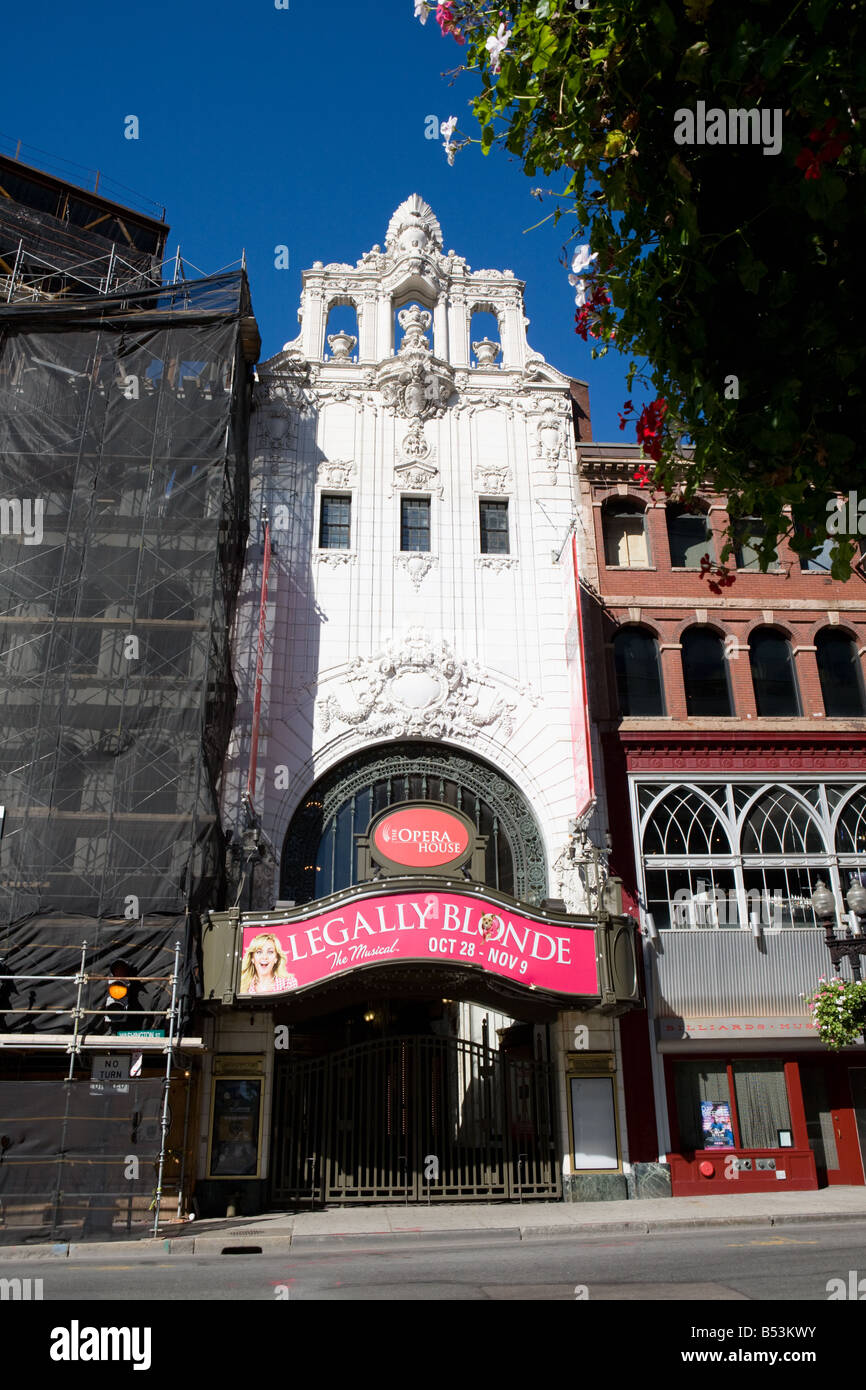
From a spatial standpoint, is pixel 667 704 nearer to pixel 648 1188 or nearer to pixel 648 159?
pixel 648 1188

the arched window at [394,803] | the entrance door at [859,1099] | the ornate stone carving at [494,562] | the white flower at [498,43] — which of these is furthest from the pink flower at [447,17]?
the entrance door at [859,1099]

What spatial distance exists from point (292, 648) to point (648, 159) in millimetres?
18614

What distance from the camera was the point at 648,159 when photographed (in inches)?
280

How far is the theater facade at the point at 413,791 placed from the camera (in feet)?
64.7

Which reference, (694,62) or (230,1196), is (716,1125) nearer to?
(230,1196)

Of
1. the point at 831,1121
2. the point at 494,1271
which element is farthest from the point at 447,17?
the point at 831,1121

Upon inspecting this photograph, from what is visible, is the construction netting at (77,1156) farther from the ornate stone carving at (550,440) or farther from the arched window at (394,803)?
the ornate stone carving at (550,440)

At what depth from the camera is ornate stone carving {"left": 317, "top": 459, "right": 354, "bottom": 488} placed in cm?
2672

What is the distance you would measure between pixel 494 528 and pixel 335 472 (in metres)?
4.58

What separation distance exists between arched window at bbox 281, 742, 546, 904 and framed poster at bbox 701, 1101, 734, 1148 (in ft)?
19.4

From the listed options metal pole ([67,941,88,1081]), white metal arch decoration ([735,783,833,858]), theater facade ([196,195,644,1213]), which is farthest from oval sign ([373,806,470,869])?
white metal arch decoration ([735,783,833,858])

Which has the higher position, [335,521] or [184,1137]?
[335,521]

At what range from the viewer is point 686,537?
2811 centimetres
